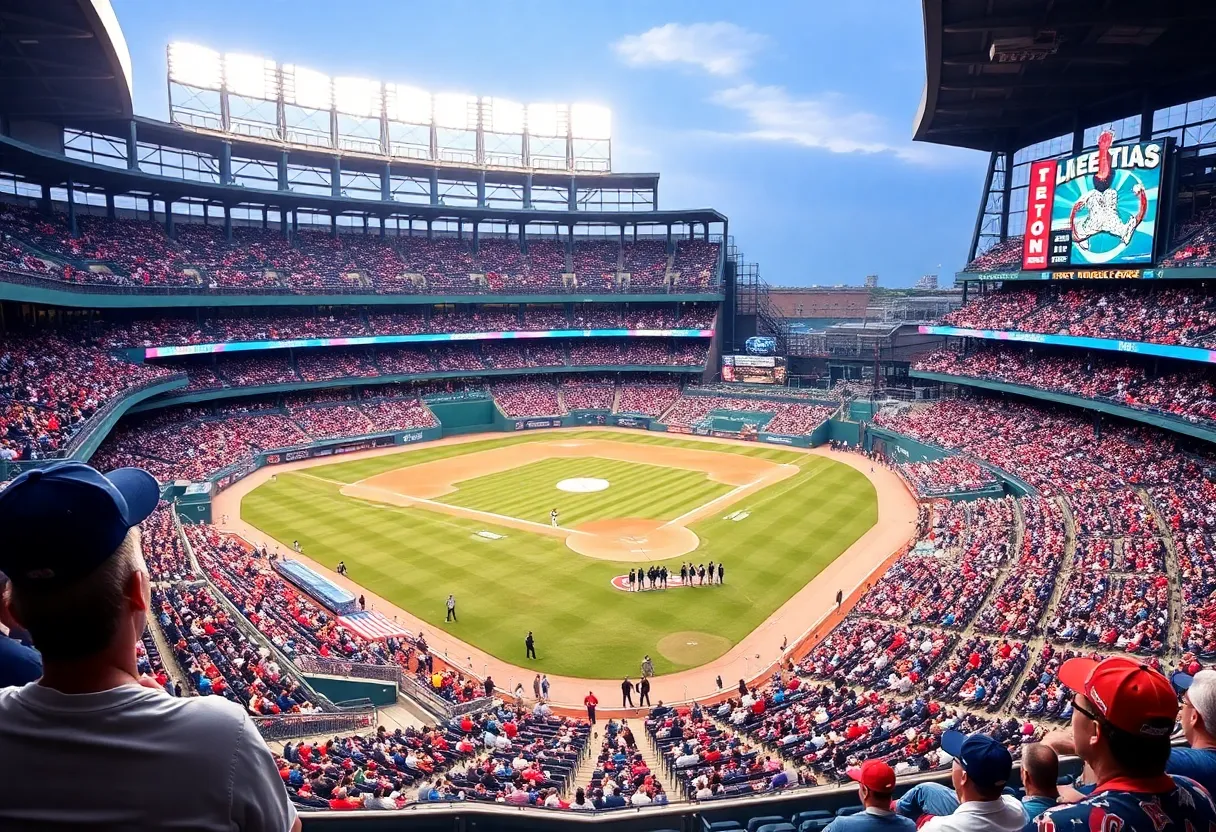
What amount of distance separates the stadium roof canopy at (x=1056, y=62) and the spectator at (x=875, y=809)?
1408 inches

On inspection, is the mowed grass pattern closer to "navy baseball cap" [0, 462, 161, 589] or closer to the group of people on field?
the group of people on field

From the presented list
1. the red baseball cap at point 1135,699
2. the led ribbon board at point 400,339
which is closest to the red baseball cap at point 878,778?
the red baseball cap at point 1135,699

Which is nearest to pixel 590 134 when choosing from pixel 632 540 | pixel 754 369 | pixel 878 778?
pixel 754 369

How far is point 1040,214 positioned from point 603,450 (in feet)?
110

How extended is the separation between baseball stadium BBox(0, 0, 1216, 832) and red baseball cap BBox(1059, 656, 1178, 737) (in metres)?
0.04

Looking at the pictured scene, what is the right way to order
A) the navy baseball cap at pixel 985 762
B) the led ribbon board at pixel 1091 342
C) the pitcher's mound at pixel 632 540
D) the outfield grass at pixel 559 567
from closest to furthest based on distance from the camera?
the navy baseball cap at pixel 985 762 < the outfield grass at pixel 559 567 < the pitcher's mound at pixel 632 540 < the led ribbon board at pixel 1091 342

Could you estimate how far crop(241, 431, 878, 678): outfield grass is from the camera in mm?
27797

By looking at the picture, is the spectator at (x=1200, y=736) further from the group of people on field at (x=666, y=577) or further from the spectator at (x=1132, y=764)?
the group of people on field at (x=666, y=577)

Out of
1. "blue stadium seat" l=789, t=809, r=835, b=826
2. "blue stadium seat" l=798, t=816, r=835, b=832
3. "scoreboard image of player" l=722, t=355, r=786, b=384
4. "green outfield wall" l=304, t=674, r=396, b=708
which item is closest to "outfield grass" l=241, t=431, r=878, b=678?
"green outfield wall" l=304, t=674, r=396, b=708

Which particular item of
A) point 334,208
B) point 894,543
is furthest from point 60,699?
point 334,208

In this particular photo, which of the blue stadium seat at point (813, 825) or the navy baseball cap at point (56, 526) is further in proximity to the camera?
the blue stadium seat at point (813, 825)

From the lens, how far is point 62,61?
36.3m

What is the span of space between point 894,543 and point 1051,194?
26870 millimetres

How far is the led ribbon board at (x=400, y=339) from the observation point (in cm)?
5359
